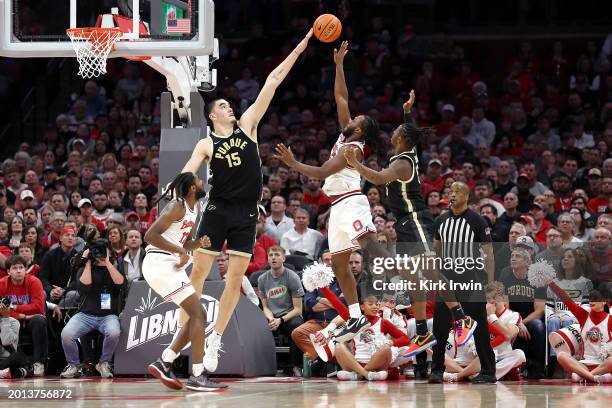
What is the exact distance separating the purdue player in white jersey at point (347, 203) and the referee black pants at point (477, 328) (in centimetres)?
125

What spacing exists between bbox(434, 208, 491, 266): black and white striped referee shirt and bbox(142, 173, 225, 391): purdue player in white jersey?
3.00m

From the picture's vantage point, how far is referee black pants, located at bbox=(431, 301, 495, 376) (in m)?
11.9

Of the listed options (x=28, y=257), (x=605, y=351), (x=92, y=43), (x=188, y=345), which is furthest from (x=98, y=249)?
(x=605, y=351)

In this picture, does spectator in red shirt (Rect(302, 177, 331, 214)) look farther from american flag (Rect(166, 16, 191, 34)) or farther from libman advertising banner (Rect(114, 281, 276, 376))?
american flag (Rect(166, 16, 191, 34))

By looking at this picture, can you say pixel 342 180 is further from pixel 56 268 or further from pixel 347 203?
pixel 56 268

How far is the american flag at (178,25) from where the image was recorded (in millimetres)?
11867

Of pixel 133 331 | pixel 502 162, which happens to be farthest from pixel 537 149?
pixel 133 331

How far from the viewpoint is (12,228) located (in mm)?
15883

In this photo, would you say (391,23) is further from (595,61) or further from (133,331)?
(133,331)

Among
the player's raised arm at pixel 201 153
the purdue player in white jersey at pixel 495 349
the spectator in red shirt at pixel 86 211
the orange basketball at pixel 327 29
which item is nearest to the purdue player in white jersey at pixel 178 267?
the player's raised arm at pixel 201 153

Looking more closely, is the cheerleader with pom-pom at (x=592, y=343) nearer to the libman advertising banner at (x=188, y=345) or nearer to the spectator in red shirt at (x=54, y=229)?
the libman advertising banner at (x=188, y=345)

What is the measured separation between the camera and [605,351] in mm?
12047

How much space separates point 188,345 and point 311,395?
2.92 m

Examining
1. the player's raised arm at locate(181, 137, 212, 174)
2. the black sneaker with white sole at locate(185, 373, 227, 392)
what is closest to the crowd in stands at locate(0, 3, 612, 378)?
the player's raised arm at locate(181, 137, 212, 174)
